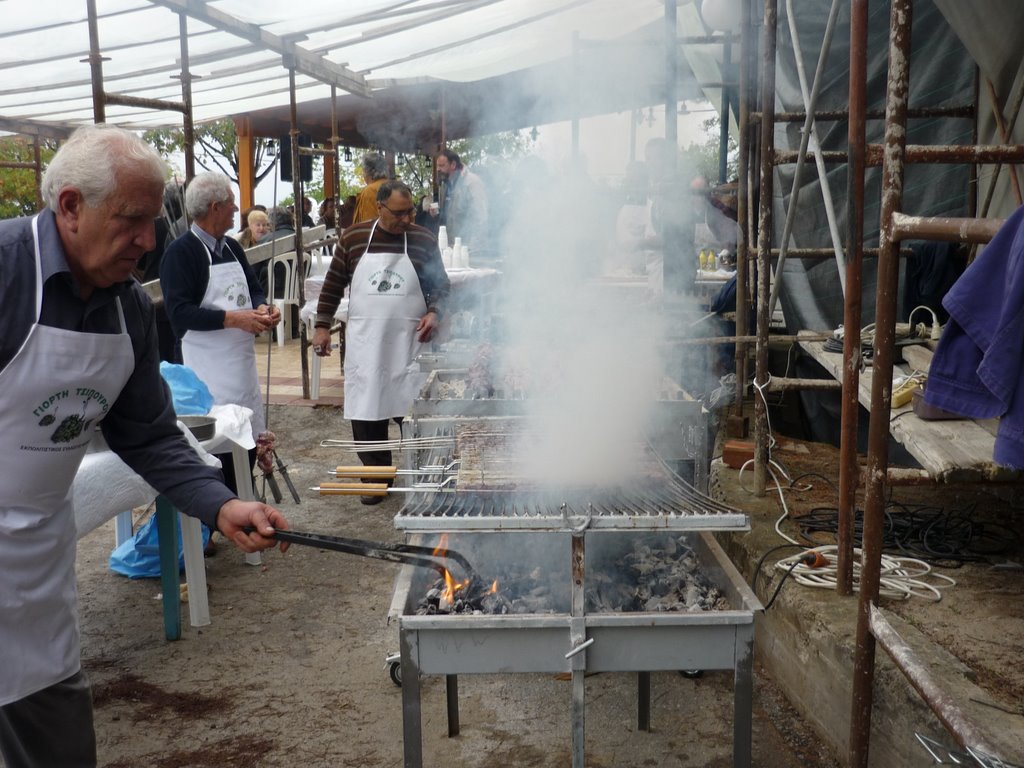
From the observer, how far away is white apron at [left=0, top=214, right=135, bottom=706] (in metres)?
2.15

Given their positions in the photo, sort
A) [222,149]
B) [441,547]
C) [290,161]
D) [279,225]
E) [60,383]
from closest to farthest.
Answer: [60,383], [441,547], [290,161], [279,225], [222,149]

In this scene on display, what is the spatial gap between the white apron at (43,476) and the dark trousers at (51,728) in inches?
1.8

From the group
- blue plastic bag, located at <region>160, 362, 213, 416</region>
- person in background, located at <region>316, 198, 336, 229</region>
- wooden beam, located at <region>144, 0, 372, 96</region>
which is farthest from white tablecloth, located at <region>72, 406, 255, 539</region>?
person in background, located at <region>316, 198, 336, 229</region>

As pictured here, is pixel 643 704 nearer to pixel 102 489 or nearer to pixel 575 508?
pixel 575 508

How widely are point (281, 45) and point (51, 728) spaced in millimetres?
6967

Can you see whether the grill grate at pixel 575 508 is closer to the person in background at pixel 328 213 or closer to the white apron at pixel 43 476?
the white apron at pixel 43 476

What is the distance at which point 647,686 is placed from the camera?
10.9 ft

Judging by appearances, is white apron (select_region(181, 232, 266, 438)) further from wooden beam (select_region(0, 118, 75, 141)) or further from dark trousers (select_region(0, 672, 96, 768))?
wooden beam (select_region(0, 118, 75, 141))

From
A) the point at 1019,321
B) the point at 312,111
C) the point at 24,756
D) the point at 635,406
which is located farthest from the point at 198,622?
the point at 312,111

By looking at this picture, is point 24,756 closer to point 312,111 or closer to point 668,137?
point 668,137

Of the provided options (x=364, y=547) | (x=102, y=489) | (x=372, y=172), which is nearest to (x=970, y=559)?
(x=364, y=547)

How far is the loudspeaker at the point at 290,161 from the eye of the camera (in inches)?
509

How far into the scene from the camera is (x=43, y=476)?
2.25 m

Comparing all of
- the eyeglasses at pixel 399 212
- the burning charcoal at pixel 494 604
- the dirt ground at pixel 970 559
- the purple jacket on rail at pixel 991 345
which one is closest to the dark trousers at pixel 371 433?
the eyeglasses at pixel 399 212
